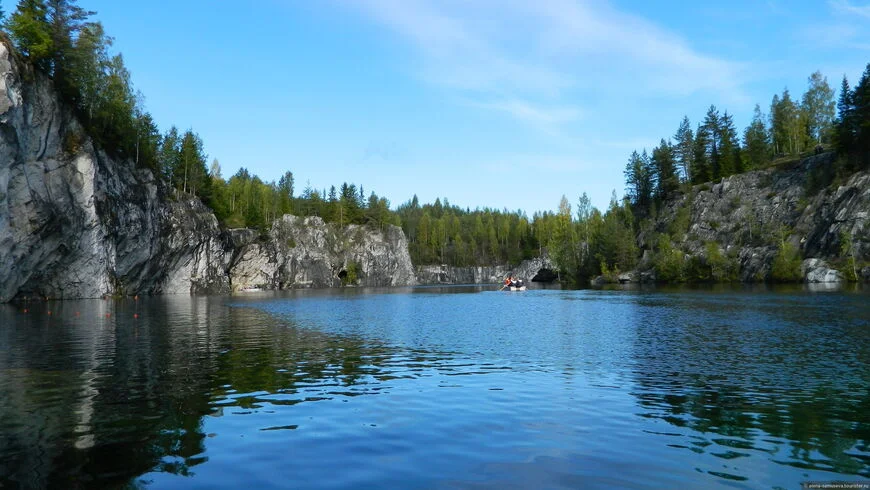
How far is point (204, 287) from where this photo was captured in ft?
401

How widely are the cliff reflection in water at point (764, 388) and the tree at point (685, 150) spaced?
12196 centimetres

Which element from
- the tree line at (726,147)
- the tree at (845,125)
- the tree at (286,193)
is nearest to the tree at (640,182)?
the tree line at (726,147)

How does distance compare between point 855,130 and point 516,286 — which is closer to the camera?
point 855,130

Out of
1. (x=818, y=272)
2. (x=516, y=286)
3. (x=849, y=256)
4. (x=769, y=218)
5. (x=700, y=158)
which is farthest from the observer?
(x=700, y=158)

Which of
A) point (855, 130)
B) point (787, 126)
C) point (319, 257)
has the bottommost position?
point (319, 257)

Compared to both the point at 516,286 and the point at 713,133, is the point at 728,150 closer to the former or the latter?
the point at 713,133

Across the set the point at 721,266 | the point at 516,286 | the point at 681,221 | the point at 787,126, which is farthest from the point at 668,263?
the point at 787,126

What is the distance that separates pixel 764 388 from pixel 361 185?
7195 inches

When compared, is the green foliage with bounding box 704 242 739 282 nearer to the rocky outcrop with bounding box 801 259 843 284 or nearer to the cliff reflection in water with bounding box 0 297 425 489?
the rocky outcrop with bounding box 801 259 843 284

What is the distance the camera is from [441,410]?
17.2m

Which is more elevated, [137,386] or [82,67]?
[82,67]

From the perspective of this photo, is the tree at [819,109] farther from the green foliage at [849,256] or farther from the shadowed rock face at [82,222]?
the shadowed rock face at [82,222]

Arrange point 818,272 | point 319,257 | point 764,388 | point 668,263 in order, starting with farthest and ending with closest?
1. point 319,257
2. point 668,263
3. point 818,272
4. point 764,388

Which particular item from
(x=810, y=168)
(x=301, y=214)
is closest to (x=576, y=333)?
(x=810, y=168)
